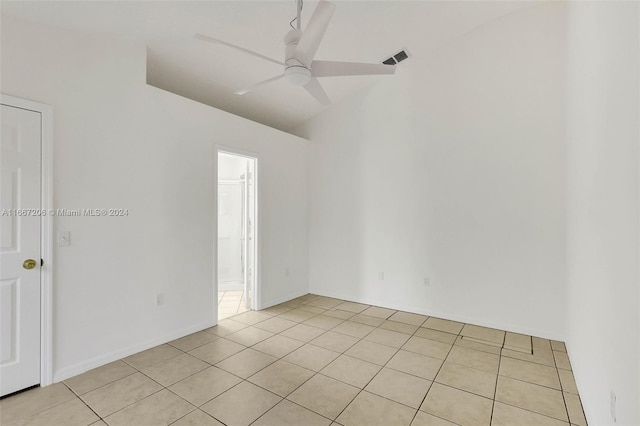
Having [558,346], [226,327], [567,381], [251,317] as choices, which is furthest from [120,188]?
[558,346]

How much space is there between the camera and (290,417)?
199cm

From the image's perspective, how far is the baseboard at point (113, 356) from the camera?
2.44 m

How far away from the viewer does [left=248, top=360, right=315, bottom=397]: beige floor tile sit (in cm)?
232

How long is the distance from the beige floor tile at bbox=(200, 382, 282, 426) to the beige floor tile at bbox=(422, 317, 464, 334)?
7.30ft

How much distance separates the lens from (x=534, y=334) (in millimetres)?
3305

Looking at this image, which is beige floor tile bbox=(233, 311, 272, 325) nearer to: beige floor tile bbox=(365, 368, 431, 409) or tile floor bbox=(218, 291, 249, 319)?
tile floor bbox=(218, 291, 249, 319)

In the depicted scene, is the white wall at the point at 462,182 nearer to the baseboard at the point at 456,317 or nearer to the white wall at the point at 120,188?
the baseboard at the point at 456,317

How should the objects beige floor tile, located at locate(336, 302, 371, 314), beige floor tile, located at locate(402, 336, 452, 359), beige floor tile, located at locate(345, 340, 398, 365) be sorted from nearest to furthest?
beige floor tile, located at locate(345, 340, 398, 365), beige floor tile, located at locate(402, 336, 452, 359), beige floor tile, located at locate(336, 302, 371, 314)

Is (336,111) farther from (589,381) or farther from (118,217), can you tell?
(589,381)

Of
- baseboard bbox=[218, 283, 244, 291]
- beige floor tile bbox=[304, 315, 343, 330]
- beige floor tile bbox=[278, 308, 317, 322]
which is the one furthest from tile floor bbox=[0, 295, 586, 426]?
baseboard bbox=[218, 283, 244, 291]

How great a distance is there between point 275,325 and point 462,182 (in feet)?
9.70

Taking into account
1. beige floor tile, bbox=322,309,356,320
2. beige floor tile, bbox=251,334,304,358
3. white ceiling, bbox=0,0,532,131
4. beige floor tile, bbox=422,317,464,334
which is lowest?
beige floor tile, bbox=322,309,356,320

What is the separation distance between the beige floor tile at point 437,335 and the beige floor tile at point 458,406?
965 millimetres

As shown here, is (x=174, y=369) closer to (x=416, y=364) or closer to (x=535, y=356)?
(x=416, y=364)
